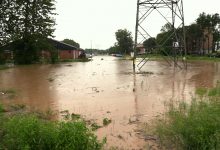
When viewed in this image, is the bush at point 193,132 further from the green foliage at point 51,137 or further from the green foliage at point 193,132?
the green foliage at point 51,137

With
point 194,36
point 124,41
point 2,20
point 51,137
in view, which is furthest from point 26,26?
point 124,41

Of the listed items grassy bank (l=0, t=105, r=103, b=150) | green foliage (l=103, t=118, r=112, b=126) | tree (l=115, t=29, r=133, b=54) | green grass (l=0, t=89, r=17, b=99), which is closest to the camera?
grassy bank (l=0, t=105, r=103, b=150)

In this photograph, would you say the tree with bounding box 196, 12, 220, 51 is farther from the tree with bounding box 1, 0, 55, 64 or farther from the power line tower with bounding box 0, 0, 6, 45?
the power line tower with bounding box 0, 0, 6, 45

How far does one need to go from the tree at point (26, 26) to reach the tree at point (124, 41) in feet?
239

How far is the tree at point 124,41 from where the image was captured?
118438 millimetres

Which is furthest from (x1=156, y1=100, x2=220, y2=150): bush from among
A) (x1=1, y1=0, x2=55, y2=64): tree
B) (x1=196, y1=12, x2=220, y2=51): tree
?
(x1=196, y1=12, x2=220, y2=51): tree

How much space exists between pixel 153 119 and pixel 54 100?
484cm

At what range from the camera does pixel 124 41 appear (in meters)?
119

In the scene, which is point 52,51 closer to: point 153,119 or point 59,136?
point 153,119

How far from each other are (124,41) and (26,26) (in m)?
76.6

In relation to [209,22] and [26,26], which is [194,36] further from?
[26,26]

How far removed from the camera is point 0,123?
810cm

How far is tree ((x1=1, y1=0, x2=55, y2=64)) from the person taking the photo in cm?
4281

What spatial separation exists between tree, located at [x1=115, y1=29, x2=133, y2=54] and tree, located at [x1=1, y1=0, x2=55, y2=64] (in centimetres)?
7278
